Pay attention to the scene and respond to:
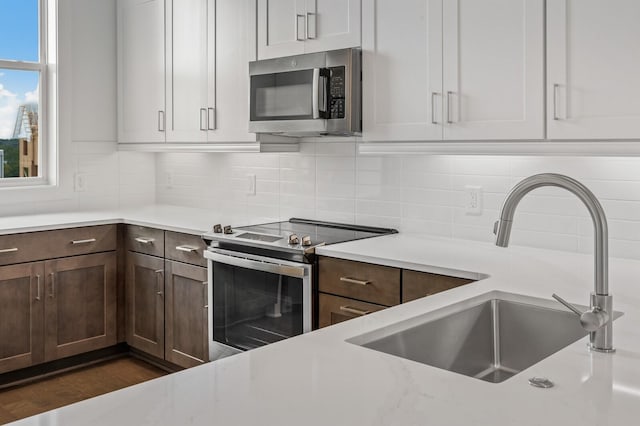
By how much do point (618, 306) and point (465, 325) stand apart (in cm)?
42

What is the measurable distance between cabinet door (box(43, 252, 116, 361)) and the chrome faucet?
9.66 feet

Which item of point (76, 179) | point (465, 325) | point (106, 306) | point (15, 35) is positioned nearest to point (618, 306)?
point (465, 325)

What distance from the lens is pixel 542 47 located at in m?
2.37

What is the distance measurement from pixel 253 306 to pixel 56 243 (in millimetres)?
1281

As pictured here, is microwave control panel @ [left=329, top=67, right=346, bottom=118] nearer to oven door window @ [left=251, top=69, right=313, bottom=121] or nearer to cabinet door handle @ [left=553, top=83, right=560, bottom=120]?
oven door window @ [left=251, top=69, right=313, bottom=121]

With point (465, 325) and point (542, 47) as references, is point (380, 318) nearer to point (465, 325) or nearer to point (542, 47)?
point (465, 325)

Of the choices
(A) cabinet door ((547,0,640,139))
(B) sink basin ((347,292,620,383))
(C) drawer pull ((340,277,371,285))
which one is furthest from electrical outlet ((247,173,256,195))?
(B) sink basin ((347,292,620,383))

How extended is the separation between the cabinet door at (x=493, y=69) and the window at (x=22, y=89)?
2.79m

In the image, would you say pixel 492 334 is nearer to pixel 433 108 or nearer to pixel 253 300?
pixel 433 108

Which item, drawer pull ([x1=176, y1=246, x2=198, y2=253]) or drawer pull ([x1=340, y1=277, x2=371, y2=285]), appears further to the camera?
drawer pull ([x1=176, y1=246, x2=198, y2=253])

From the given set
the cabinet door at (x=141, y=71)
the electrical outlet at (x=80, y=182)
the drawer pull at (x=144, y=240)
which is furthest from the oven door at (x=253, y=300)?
the electrical outlet at (x=80, y=182)

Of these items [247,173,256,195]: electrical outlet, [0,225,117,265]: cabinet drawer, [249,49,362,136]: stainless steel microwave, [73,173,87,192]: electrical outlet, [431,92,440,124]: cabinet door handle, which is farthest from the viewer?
[73,173,87,192]: electrical outlet

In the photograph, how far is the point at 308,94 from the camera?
3090mm

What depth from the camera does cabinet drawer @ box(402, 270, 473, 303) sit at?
2.38 m
